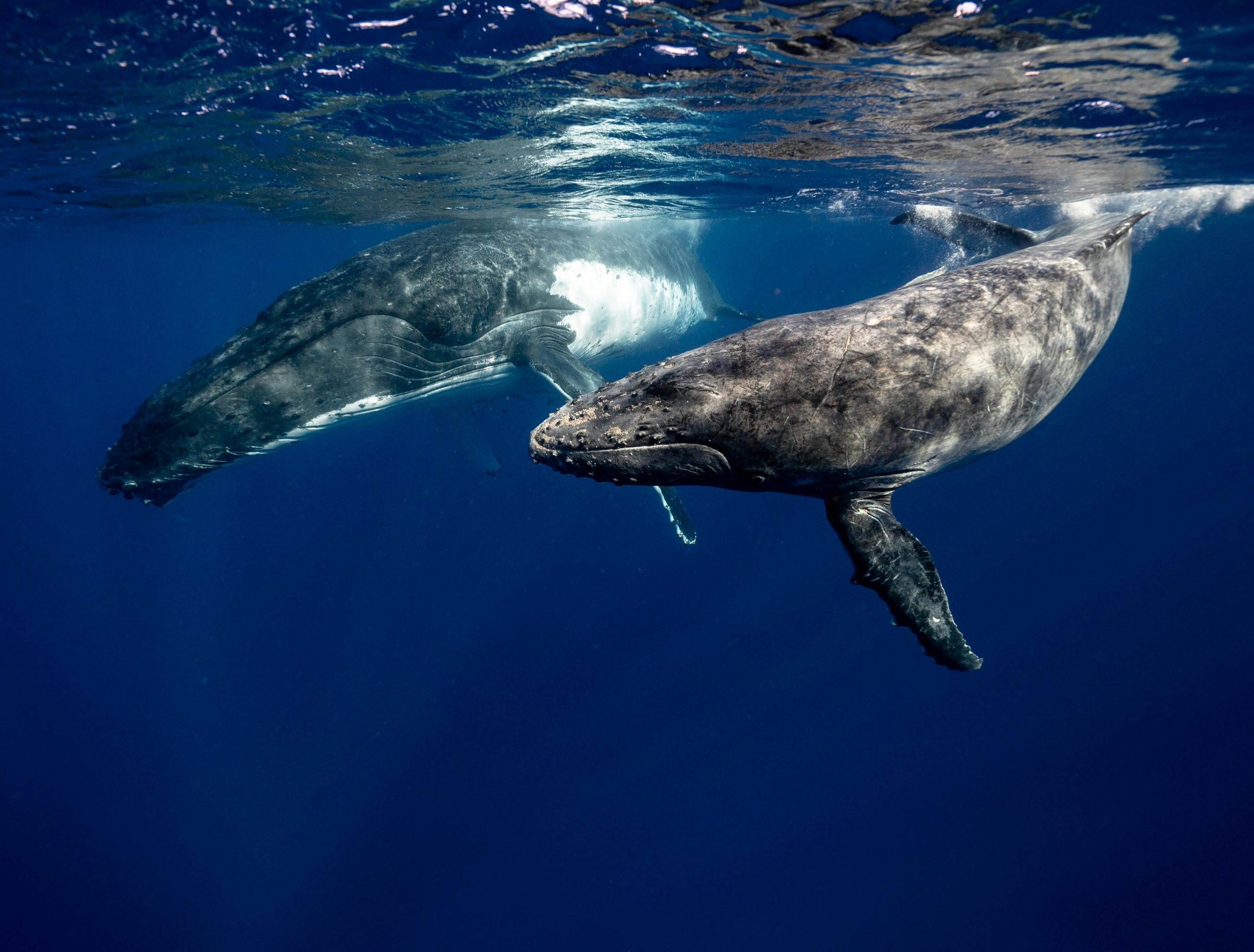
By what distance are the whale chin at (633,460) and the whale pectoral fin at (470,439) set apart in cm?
1053

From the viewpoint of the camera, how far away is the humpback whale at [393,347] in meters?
6.01

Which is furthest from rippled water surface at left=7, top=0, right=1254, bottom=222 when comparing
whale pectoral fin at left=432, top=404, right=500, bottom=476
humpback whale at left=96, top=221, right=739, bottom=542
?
whale pectoral fin at left=432, top=404, right=500, bottom=476

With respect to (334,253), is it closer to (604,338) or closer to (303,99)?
(303,99)

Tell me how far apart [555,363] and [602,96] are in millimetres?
6166

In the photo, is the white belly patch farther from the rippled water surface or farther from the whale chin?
the whale chin

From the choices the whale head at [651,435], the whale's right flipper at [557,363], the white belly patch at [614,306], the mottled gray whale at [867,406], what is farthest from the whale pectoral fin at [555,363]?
the whale head at [651,435]

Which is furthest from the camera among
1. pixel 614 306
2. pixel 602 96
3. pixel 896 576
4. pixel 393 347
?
pixel 614 306

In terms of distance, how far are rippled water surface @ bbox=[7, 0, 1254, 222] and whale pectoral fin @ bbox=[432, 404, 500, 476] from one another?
20.3 ft

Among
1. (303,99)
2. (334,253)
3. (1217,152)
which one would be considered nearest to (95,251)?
(334,253)

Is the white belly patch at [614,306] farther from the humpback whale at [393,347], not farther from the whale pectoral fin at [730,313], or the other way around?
the whale pectoral fin at [730,313]

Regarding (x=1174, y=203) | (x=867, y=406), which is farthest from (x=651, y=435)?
(x=1174, y=203)

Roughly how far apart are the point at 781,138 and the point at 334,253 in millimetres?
44765

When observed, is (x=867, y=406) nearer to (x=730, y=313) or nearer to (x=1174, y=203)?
(x=730, y=313)

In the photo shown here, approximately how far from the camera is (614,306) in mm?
11328
